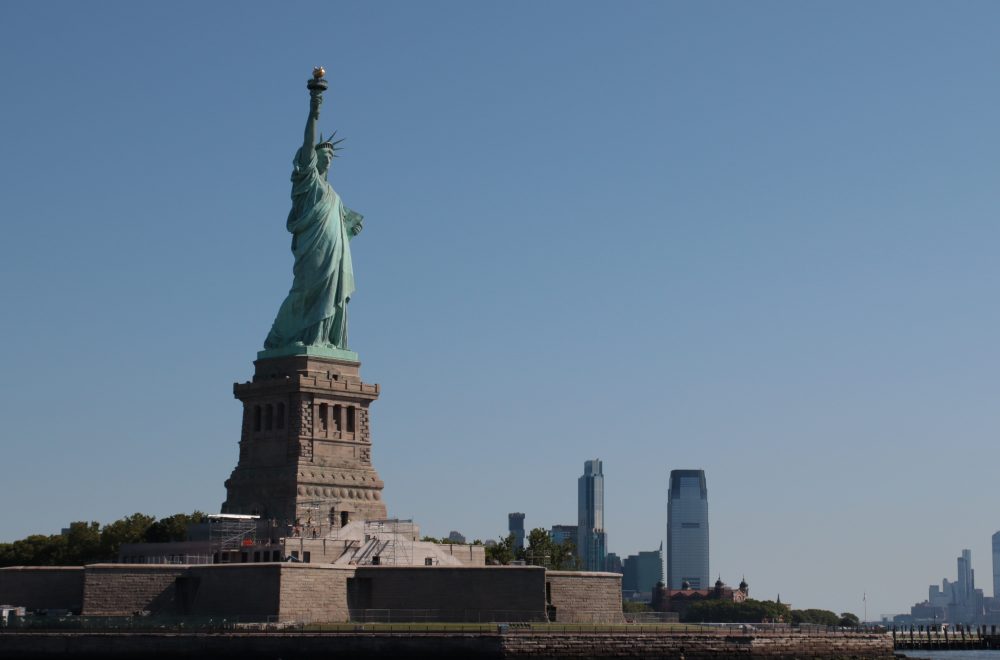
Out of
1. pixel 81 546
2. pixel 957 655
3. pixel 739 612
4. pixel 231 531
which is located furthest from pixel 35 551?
pixel 739 612

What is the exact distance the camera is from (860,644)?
3671 inches

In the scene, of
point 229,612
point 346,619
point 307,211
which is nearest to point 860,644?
point 346,619

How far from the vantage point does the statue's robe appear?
10562cm

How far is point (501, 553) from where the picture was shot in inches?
4606

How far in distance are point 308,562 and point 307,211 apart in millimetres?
24895

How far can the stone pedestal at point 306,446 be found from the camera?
10062 centimetres

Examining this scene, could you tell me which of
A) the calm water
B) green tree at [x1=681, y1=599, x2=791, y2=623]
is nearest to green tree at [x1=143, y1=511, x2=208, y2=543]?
the calm water

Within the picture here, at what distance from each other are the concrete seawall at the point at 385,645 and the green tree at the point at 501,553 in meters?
27.7

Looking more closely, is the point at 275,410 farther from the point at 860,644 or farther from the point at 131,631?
the point at 860,644

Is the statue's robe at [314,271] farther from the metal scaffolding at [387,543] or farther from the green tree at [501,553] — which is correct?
the green tree at [501,553]

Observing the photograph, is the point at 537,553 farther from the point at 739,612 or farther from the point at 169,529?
the point at 739,612

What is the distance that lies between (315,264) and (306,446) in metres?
11.5

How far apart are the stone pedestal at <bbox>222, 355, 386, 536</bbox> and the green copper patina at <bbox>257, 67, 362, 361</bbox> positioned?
145 centimetres

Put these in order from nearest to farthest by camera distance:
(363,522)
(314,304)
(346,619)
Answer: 1. (346,619)
2. (363,522)
3. (314,304)
